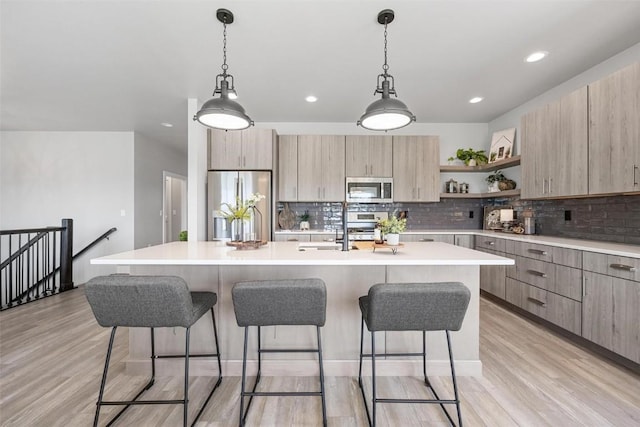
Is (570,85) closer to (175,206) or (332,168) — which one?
(332,168)

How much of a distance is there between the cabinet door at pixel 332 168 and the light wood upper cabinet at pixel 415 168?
2.66 feet

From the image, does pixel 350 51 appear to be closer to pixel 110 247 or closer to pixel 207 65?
pixel 207 65

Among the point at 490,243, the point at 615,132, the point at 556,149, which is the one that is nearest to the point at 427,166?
the point at 490,243

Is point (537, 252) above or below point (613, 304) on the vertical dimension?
above

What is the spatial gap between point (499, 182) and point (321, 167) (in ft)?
8.52

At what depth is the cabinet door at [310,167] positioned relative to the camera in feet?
14.3

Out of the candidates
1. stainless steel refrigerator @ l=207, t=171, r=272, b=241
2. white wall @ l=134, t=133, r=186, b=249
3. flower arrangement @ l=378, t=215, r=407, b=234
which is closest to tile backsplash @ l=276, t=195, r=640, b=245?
stainless steel refrigerator @ l=207, t=171, r=272, b=241

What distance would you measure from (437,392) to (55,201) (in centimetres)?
641

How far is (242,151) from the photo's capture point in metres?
4.09

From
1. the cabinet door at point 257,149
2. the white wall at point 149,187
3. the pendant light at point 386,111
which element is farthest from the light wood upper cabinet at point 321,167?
the white wall at point 149,187

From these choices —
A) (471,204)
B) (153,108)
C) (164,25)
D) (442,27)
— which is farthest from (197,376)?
(471,204)

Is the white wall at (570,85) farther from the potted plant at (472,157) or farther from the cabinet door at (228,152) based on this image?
the cabinet door at (228,152)

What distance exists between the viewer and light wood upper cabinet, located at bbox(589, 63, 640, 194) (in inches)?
86.2

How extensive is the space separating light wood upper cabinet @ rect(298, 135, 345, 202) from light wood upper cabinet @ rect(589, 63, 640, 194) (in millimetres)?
2766
